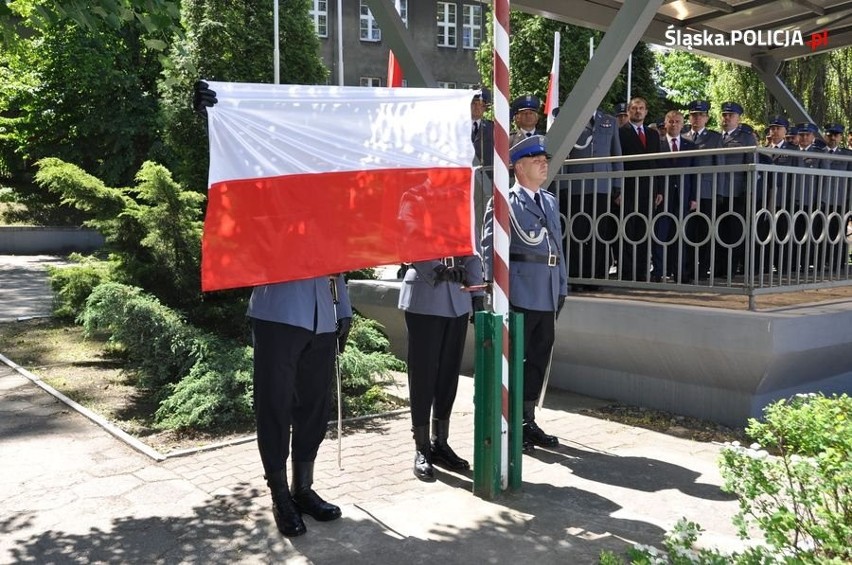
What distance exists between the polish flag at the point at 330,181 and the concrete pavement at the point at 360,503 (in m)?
1.29

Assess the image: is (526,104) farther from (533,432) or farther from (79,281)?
(79,281)

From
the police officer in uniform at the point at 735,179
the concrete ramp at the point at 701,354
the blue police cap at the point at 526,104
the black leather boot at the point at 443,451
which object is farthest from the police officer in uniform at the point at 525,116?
the black leather boot at the point at 443,451

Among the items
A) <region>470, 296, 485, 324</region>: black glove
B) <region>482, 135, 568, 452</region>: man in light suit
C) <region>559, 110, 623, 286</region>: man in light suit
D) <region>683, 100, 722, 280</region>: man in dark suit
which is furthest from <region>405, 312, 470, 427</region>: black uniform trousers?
<region>683, 100, 722, 280</region>: man in dark suit

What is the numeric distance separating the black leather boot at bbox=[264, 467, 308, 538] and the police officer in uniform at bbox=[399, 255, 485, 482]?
1.02 metres

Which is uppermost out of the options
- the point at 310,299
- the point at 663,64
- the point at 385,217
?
the point at 663,64

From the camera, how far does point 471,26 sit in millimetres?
36844

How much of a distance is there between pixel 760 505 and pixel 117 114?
27.2 metres

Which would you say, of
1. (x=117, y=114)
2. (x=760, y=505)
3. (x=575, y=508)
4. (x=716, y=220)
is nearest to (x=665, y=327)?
(x=716, y=220)

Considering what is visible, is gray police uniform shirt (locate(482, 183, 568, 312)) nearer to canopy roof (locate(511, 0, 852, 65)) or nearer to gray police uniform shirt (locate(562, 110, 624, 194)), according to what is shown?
gray police uniform shirt (locate(562, 110, 624, 194))

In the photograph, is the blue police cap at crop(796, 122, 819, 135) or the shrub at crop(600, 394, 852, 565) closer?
the shrub at crop(600, 394, 852, 565)

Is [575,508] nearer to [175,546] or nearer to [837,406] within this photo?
[837,406]

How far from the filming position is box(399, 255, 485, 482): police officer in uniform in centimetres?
495

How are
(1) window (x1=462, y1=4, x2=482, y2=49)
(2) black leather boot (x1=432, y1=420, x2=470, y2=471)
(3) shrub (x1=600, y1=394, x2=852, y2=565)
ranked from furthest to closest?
(1) window (x1=462, y1=4, x2=482, y2=49) → (2) black leather boot (x1=432, y1=420, x2=470, y2=471) → (3) shrub (x1=600, y1=394, x2=852, y2=565)

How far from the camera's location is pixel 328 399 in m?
4.35
